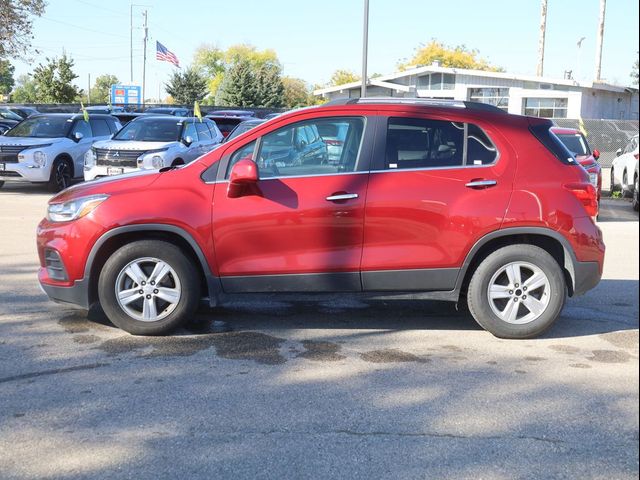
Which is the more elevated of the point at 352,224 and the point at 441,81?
the point at 441,81

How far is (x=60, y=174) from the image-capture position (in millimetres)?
16969

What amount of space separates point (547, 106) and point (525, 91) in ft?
5.42

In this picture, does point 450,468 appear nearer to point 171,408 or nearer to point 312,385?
point 312,385

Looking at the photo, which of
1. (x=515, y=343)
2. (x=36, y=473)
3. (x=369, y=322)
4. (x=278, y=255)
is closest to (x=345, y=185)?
(x=278, y=255)

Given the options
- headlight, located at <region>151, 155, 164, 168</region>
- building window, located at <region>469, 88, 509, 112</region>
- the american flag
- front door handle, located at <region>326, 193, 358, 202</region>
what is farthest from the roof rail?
the american flag

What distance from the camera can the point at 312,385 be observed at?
16.0 ft

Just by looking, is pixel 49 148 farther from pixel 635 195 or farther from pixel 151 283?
pixel 635 195

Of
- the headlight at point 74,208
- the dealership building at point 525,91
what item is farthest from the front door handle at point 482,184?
the dealership building at point 525,91

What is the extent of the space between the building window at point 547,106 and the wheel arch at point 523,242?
1531 inches

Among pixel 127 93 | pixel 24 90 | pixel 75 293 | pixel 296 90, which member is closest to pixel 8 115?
pixel 75 293

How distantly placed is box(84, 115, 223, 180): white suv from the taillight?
9.76 m

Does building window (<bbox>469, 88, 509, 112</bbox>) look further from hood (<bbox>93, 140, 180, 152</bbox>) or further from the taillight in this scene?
the taillight

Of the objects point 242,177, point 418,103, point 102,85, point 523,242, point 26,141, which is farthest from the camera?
point 102,85

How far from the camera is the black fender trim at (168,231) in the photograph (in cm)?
580
